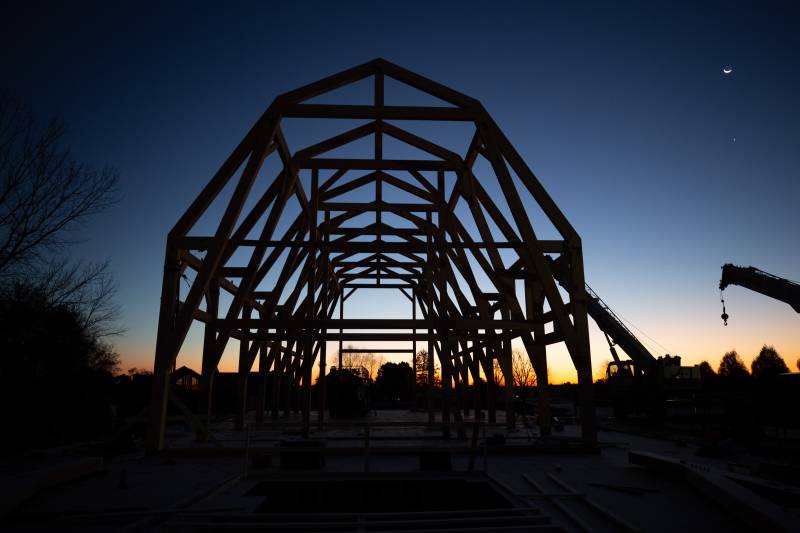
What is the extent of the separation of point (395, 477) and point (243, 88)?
10.6m

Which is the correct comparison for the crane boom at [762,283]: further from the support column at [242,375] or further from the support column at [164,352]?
the support column at [164,352]

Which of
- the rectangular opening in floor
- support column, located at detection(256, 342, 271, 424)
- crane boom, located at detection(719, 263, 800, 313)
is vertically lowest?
the rectangular opening in floor

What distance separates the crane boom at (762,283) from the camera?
2363cm

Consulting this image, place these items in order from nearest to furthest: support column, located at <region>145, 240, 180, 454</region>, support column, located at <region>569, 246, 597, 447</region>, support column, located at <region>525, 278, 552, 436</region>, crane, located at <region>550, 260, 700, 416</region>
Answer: support column, located at <region>145, 240, 180, 454</region>, support column, located at <region>569, 246, 597, 447</region>, support column, located at <region>525, 278, 552, 436</region>, crane, located at <region>550, 260, 700, 416</region>

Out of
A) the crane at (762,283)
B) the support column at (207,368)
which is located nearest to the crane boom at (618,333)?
the crane at (762,283)

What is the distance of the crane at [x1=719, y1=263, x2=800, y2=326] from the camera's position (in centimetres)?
2364

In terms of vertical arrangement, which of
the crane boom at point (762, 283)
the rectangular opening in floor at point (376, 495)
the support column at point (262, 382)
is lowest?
the rectangular opening in floor at point (376, 495)

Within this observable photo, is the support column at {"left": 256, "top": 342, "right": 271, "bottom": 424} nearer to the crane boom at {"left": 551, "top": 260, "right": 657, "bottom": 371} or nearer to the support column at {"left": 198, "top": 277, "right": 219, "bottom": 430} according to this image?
the support column at {"left": 198, "top": 277, "right": 219, "bottom": 430}

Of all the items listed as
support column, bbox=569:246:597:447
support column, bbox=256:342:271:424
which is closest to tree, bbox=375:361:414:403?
support column, bbox=256:342:271:424

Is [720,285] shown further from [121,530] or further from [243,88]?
[121,530]

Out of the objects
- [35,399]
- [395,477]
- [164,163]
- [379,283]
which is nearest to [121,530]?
[395,477]

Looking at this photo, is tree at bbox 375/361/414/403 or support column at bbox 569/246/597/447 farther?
tree at bbox 375/361/414/403

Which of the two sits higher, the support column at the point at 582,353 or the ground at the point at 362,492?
the support column at the point at 582,353

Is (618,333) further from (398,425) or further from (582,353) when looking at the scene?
(398,425)
